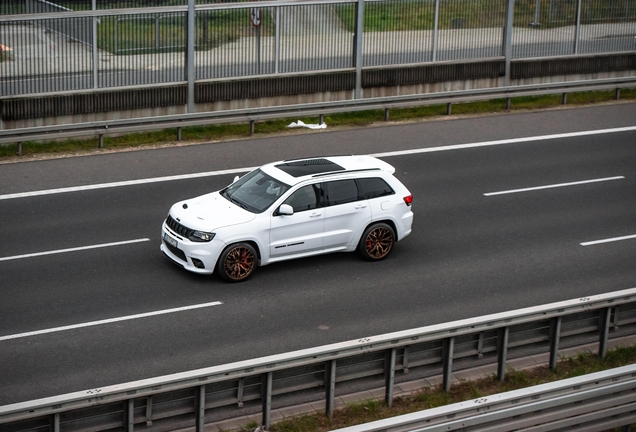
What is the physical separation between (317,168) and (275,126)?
7354 mm

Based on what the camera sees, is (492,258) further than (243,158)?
No

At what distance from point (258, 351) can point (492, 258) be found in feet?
16.3

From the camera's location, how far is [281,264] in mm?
15039

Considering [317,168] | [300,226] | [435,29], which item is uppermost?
[435,29]

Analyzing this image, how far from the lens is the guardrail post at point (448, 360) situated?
10773mm

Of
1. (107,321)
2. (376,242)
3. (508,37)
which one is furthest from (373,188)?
(508,37)

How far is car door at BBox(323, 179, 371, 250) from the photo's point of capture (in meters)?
14.9

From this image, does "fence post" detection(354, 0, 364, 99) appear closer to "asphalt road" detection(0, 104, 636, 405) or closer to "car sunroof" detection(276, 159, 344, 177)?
"asphalt road" detection(0, 104, 636, 405)

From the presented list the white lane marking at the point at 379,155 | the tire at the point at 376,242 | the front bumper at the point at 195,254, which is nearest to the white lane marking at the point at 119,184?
the white lane marking at the point at 379,155

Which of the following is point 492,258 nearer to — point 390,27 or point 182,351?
point 182,351

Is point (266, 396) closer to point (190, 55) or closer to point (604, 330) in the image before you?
point (604, 330)

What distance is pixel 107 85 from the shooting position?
21531mm

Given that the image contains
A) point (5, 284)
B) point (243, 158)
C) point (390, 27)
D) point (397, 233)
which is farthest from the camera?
point (390, 27)

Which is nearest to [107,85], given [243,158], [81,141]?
[81,141]
